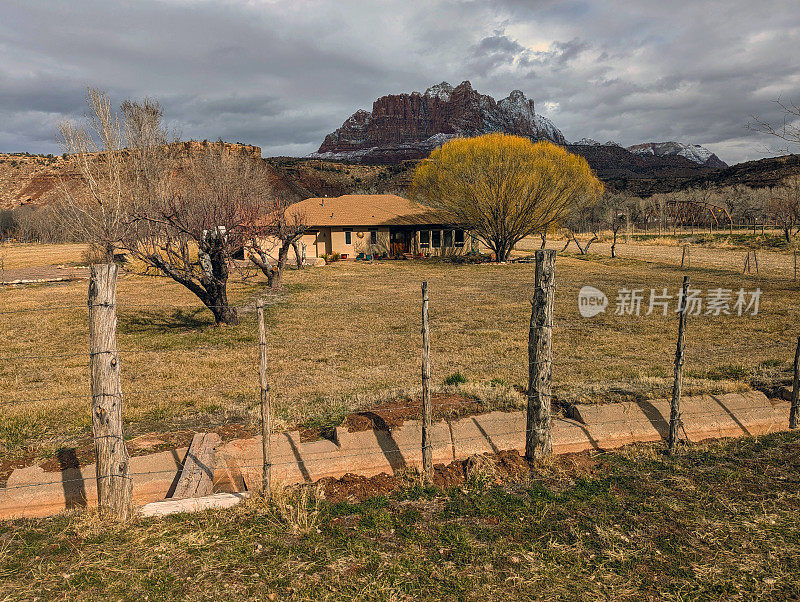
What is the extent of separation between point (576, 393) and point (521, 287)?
45.6 feet

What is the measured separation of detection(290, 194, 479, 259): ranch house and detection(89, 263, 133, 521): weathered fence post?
32.5m

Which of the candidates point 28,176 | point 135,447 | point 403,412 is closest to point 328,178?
point 28,176

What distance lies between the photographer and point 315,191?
92.1m

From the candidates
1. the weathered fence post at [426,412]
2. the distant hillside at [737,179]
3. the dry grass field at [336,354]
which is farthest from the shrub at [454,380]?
the distant hillside at [737,179]

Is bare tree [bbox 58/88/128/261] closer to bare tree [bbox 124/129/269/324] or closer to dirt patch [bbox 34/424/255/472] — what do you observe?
bare tree [bbox 124/129/269/324]

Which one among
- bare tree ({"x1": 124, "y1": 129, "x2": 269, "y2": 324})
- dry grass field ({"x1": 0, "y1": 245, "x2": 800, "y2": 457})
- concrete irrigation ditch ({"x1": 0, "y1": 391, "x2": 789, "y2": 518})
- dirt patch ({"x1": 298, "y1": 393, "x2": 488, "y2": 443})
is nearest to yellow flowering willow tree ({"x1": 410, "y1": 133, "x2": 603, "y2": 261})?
dry grass field ({"x1": 0, "y1": 245, "x2": 800, "y2": 457})

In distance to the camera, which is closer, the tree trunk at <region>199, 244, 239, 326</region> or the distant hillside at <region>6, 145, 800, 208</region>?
the tree trunk at <region>199, 244, 239, 326</region>

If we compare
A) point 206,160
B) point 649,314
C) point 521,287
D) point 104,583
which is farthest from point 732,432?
point 206,160

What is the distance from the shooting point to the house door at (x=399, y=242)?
37562 millimetres

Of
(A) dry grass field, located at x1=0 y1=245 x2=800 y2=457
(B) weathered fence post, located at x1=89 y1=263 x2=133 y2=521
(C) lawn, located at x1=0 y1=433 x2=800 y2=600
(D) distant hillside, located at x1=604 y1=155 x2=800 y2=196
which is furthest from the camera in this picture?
(D) distant hillside, located at x1=604 y1=155 x2=800 y2=196

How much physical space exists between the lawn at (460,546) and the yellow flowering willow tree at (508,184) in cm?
2677

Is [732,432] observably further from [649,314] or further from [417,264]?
[417,264]

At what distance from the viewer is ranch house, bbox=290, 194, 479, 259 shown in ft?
121

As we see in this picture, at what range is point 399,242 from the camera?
37750 millimetres
